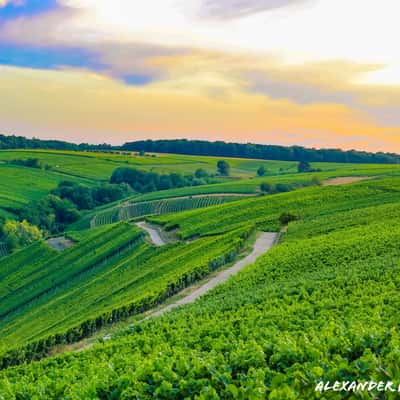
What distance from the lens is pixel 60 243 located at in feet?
293

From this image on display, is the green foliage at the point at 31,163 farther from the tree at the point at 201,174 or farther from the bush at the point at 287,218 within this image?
the bush at the point at 287,218

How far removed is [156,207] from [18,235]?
2971cm

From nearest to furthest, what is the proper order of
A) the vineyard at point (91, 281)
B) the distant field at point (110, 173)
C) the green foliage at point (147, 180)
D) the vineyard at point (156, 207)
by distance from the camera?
the vineyard at point (91, 281) → the vineyard at point (156, 207) → the distant field at point (110, 173) → the green foliage at point (147, 180)

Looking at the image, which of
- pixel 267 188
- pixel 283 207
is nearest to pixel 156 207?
pixel 267 188

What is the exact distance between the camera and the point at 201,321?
25.9 metres

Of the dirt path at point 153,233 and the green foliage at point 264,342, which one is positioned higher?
the green foliage at point 264,342

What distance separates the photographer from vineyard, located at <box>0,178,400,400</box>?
12.5 m

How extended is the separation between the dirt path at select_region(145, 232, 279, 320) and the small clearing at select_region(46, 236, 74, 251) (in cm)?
3642

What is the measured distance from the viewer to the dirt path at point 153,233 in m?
70.7

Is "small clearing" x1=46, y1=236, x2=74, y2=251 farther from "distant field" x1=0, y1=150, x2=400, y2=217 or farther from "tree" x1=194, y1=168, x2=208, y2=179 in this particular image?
"tree" x1=194, y1=168, x2=208, y2=179

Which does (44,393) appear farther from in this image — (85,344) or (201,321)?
(85,344)

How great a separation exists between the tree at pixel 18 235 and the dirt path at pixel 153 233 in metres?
28.5

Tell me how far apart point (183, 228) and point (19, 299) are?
2288cm

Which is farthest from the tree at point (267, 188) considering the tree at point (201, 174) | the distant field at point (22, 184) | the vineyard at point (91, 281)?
the distant field at point (22, 184)
